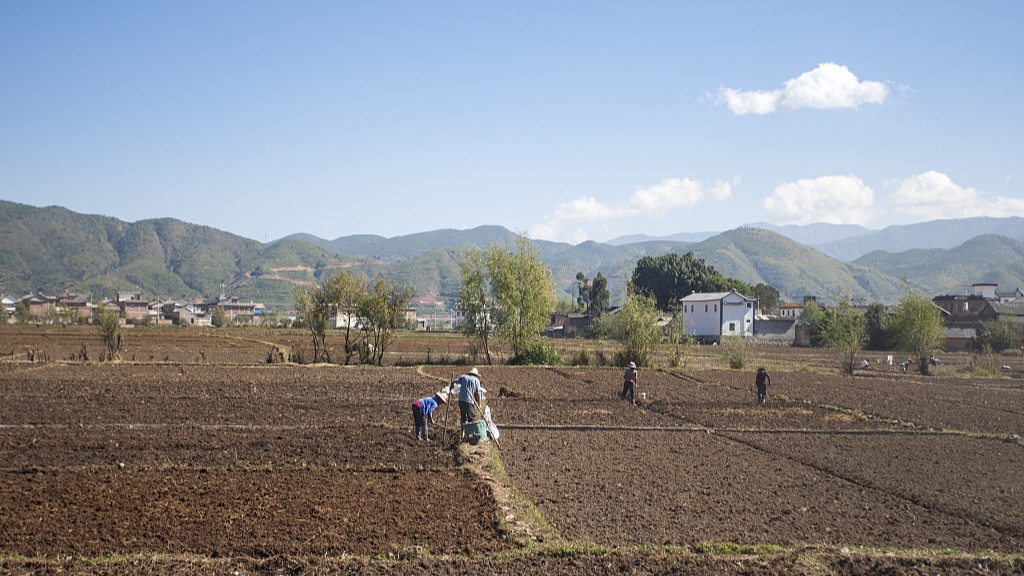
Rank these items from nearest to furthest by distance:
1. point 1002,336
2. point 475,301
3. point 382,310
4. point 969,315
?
1. point 382,310
2. point 475,301
3. point 1002,336
4. point 969,315

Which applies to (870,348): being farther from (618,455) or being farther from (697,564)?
(697,564)

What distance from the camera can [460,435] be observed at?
16.8m

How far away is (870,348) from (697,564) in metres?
75.2

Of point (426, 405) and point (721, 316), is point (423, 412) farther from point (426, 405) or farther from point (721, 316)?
point (721, 316)

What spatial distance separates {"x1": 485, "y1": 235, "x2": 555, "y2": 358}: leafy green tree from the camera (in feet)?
144

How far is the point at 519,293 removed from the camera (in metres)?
44.8

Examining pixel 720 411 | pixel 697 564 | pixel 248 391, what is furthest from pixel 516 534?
pixel 248 391

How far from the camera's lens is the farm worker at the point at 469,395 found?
646 inches

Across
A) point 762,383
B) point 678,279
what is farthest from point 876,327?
point 762,383

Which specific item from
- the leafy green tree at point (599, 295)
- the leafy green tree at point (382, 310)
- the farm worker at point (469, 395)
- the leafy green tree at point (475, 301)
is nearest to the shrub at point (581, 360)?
the leafy green tree at point (475, 301)

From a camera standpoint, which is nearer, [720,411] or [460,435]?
[460,435]

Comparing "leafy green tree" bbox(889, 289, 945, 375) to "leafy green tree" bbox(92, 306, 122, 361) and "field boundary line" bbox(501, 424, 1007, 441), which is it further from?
"leafy green tree" bbox(92, 306, 122, 361)

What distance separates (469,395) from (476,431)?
87cm

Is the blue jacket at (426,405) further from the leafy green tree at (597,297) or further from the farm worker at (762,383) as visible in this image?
the leafy green tree at (597,297)
